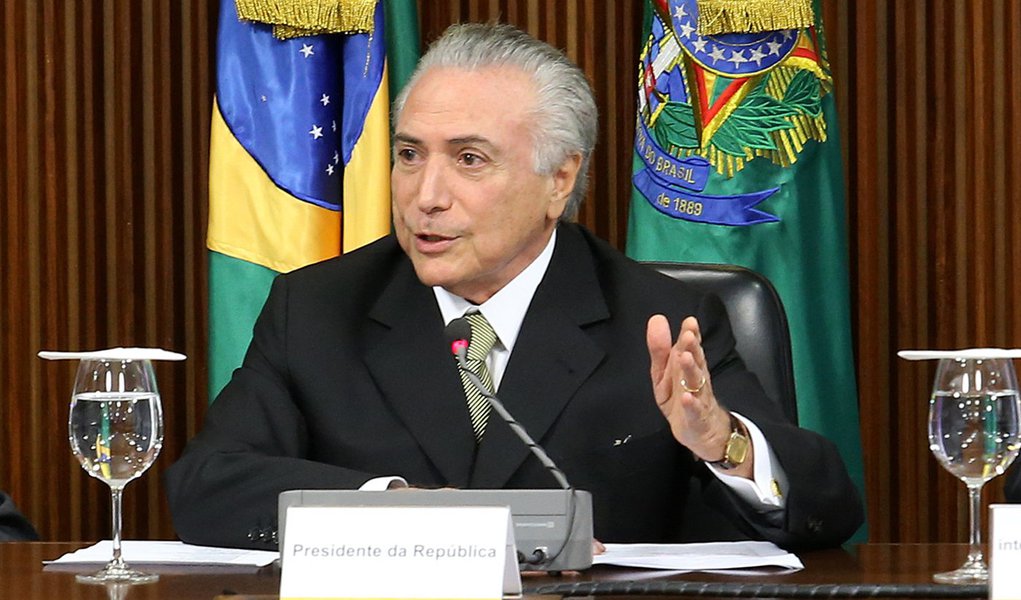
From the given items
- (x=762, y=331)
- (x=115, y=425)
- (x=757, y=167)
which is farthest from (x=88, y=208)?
(x=115, y=425)

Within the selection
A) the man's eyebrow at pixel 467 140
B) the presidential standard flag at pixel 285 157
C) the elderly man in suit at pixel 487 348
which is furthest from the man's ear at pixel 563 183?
the presidential standard flag at pixel 285 157

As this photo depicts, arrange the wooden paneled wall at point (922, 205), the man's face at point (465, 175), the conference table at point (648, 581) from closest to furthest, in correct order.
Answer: the conference table at point (648, 581), the man's face at point (465, 175), the wooden paneled wall at point (922, 205)

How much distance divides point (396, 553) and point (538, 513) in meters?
0.37

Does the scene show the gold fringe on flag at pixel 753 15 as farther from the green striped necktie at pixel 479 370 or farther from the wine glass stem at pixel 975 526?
the wine glass stem at pixel 975 526

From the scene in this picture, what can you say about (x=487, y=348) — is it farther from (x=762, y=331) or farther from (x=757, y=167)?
(x=757, y=167)

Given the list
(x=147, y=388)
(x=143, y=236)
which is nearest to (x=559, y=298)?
(x=147, y=388)

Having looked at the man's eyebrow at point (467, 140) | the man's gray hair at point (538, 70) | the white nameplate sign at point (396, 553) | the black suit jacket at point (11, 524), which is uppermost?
the man's gray hair at point (538, 70)

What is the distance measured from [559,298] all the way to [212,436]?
21.8 inches

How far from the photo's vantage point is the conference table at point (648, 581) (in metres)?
1.58

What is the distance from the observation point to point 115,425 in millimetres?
1724

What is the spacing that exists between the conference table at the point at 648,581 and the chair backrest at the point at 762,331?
18.4 inches

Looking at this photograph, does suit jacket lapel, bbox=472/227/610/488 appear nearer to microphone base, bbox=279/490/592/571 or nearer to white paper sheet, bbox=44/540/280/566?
white paper sheet, bbox=44/540/280/566

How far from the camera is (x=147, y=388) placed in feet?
5.73

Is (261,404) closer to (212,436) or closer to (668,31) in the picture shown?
(212,436)
